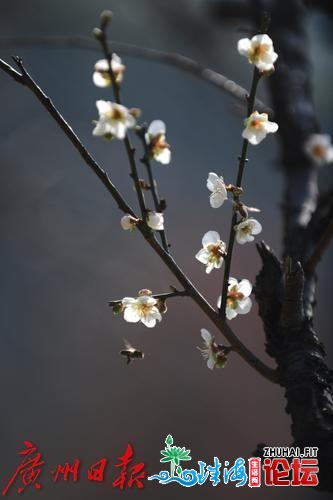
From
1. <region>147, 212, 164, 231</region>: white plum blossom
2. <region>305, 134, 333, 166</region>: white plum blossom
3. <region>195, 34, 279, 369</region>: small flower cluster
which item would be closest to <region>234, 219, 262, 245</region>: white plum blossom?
<region>195, 34, 279, 369</region>: small flower cluster

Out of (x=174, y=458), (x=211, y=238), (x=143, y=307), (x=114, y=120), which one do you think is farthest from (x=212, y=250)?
(x=174, y=458)

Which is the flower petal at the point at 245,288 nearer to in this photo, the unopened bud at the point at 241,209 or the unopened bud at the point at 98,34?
the unopened bud at the point at 241,209

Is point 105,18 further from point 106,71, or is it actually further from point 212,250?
point 212,250

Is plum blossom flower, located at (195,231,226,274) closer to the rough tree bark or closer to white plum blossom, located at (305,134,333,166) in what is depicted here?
the rough tree bark

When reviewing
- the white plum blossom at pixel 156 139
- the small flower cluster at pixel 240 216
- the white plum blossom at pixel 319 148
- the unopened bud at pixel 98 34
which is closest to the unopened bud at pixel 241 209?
the small flower cluster at pixel 240 216

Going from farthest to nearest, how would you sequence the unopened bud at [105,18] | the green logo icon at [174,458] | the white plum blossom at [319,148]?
the white plum blossom at [319,148] < the green logo icon at [174,458] < the unopened bud at [105,18]
